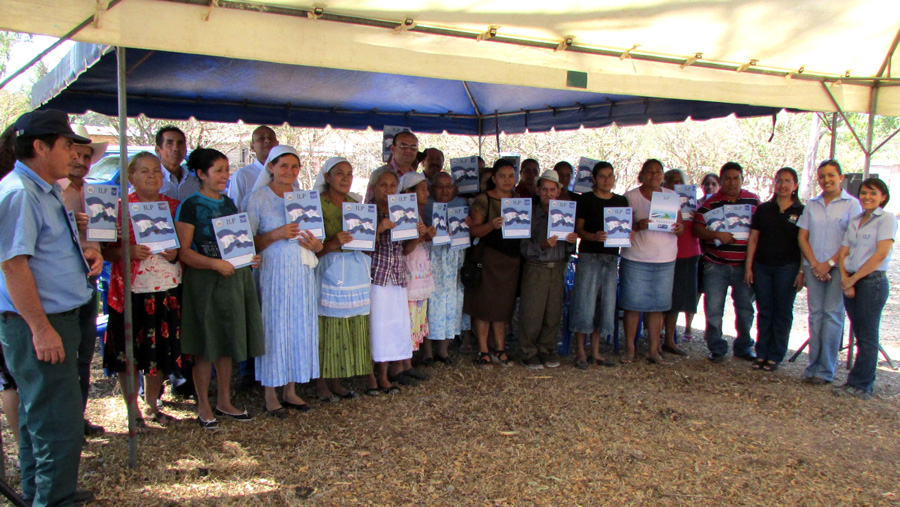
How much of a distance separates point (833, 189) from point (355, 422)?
4.27m

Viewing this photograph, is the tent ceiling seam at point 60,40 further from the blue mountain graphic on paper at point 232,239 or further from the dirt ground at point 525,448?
the dirt ground at point 525,448

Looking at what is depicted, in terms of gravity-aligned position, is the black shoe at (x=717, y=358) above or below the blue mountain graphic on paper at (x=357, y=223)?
below

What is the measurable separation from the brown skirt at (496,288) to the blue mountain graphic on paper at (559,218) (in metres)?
0.52

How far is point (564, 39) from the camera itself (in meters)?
3.96

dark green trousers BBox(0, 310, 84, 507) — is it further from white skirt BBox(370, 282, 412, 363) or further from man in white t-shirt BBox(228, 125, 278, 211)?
white skirt BBox(370, 282, 412, 363)

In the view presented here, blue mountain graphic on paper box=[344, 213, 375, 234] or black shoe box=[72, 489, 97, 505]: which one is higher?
blue mountain graphic on paper box=[344, 213, 375, 234]

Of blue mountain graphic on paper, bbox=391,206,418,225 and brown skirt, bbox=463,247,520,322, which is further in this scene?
brown skirt, bbox=463,247,520,322

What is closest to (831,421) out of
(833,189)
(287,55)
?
(833,189)

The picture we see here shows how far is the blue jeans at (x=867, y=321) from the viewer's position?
183 inches

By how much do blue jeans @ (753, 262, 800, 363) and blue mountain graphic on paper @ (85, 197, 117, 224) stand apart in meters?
5.12

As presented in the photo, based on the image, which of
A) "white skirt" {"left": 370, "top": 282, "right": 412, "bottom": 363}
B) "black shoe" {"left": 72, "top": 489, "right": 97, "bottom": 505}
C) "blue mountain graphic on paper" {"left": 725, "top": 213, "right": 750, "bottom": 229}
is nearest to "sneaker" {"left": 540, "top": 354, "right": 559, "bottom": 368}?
"white skirt" {"left": 370, "top": 282, "right": 412, "bottom": 363}

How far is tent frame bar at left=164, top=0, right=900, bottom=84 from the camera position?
3.10 meters

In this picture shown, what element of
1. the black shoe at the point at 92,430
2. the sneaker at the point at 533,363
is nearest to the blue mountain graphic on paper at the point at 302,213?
the black shoe at the point at 92,430

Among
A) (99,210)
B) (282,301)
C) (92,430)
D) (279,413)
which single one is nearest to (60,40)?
(99,210)
